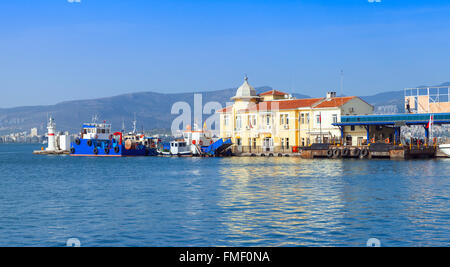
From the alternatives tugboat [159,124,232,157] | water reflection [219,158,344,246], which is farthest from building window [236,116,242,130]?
water reflection [219,158,344,246]

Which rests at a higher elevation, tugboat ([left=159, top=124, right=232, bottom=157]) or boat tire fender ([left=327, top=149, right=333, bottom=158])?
tugboat ([left=159, top=124, right=232, bottom=157])

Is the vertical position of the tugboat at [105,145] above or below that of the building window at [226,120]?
below

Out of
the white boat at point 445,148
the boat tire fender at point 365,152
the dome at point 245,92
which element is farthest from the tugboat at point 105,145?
the white boat at point 445,148

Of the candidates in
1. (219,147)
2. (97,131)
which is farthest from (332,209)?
(97,131)

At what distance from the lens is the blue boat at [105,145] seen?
4397 inches

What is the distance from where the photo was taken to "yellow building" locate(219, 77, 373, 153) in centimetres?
9238

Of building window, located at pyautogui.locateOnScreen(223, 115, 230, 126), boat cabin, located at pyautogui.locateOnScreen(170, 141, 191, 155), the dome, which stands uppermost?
the dome

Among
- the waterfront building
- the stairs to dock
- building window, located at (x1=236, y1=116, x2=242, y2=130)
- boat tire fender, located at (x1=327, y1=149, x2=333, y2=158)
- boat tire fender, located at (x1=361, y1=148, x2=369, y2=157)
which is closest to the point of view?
boat tire fender, located at (x1=361, y1=148, x2=369, y2=157)

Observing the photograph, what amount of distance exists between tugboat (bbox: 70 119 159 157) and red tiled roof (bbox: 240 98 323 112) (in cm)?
2484

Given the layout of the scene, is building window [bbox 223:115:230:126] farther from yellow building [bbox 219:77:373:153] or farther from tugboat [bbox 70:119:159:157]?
tugboat [bbox 70:119:159:157]

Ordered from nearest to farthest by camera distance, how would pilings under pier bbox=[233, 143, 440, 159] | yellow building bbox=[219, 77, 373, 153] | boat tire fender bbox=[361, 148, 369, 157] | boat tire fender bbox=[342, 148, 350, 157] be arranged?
pilings under pier bbox=[233, 143, 440, 159]
boat tire fender bbox=[361, 148, 369, 157]
boat tire fender bbox=[342, 148, 350, 157]
yellow building bbox=[219, 77, 373, 153]

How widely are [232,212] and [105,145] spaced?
8728 cm

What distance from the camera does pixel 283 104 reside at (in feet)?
324

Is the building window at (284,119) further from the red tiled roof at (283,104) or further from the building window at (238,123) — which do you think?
the building window at (238,123)
